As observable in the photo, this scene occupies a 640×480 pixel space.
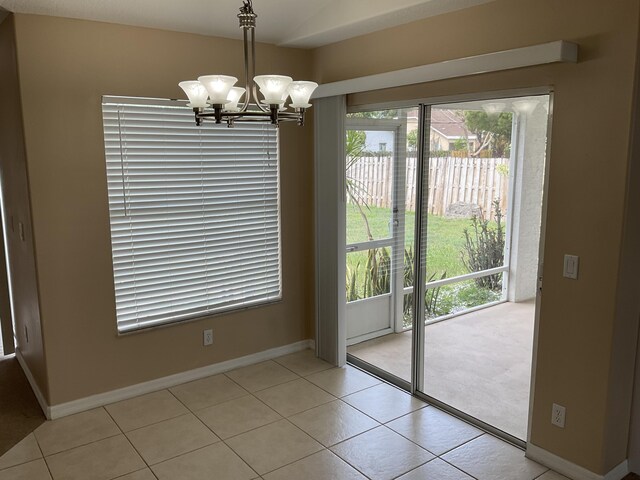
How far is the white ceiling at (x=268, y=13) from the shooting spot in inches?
117

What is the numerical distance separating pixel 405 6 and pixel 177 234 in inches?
82.2

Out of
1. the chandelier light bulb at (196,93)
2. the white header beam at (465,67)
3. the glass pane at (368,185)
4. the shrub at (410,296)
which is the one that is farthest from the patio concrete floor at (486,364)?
the chandelier light bulb at (196,93)

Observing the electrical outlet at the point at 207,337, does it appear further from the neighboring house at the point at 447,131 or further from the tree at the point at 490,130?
the tree at the point at 490,130

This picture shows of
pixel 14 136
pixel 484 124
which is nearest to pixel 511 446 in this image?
pixel 484 124

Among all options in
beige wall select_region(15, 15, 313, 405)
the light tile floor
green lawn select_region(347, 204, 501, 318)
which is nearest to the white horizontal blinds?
beige wall select_region(15, 15, 313, 405)

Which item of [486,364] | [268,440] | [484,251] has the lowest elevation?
[268,440]

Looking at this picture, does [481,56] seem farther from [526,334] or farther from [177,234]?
[177,234]

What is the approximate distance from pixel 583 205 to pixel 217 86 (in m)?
1.78

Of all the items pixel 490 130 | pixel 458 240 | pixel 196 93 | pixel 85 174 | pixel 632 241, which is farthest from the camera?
pixel 458 240

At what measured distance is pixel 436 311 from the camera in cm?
367

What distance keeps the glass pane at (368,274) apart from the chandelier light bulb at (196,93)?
7.24ft

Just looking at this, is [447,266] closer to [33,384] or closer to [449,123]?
[449,123]

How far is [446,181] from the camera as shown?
3.41 metres

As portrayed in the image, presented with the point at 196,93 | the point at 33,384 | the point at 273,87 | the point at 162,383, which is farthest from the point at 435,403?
the point at 33,384
